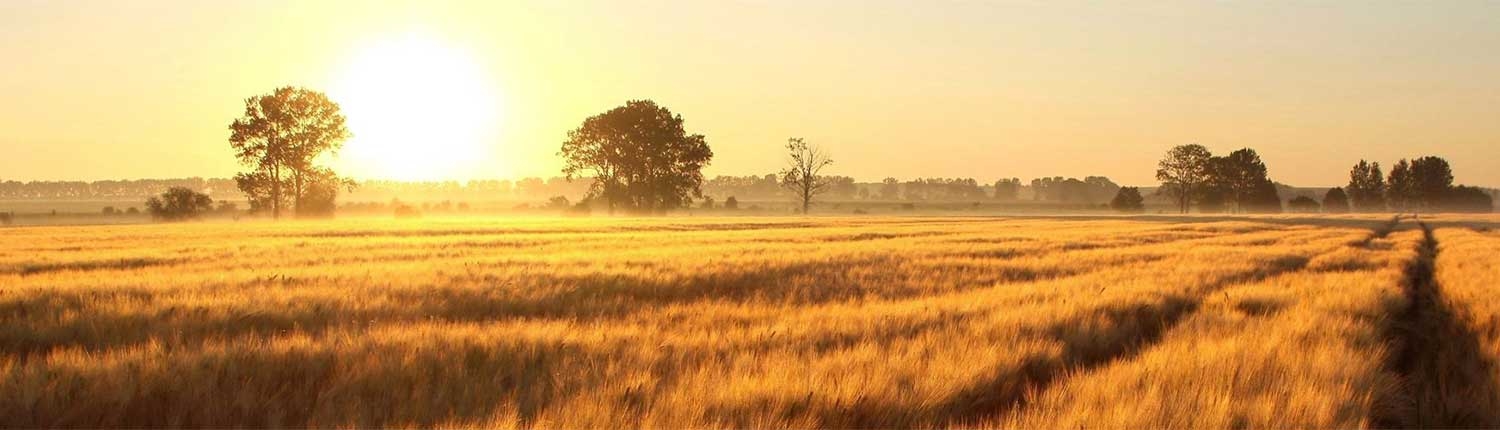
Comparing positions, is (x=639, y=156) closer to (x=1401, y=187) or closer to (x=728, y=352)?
(x=728, y=352)

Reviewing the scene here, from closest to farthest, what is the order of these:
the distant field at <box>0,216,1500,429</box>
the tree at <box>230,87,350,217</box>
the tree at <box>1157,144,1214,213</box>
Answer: the distant field at <box>0,216,1500,429</box> < the tree at <box>230,87,350,217</box> < the tree at <box>1157,144,1214,213</box>

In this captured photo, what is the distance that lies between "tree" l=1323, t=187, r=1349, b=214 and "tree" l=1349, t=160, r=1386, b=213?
225 cm

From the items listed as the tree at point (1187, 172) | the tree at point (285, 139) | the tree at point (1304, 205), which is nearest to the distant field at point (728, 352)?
the tree at point (285, 139)

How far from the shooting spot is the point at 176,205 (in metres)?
66.3

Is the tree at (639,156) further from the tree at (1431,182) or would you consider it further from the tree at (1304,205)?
the tree at (1431,182)

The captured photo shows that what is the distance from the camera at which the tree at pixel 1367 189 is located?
137 meters

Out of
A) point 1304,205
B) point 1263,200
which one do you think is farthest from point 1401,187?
point 1263,200

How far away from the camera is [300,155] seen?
5778 cm

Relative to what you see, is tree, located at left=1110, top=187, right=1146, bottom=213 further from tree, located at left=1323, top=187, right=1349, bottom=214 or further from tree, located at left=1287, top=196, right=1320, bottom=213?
tree, located at left=1323, top=187, right=1349, bottom=214

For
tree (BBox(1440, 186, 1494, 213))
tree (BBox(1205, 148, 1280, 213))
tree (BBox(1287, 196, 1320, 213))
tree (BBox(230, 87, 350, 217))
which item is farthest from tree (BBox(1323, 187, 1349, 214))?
tree (BBox(230, 87, 350, 217))

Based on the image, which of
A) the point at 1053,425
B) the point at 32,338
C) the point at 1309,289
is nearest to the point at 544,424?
the point at 1053,425

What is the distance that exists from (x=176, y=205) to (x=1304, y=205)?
161464 millimetres

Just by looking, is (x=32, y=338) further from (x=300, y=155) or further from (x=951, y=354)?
(x=300, y=155)

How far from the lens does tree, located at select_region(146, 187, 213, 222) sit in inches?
2601
